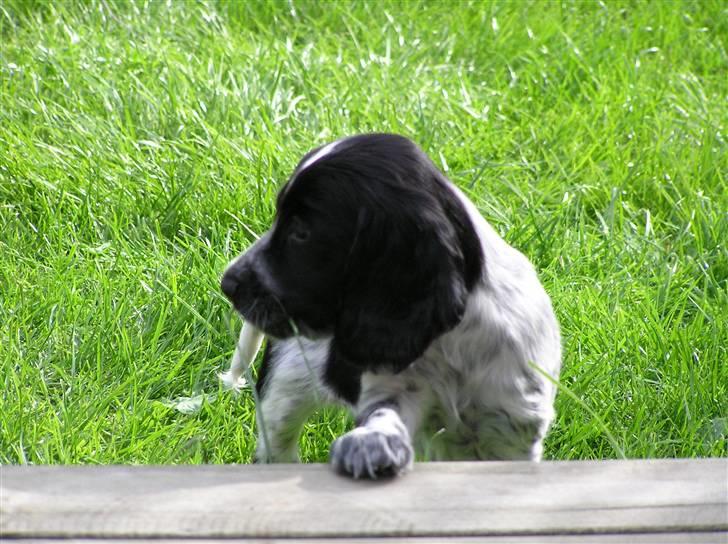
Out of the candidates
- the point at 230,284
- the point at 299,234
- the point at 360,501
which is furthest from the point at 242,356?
the point at 360,501

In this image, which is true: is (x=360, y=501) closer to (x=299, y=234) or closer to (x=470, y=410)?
(x=470, y=410)

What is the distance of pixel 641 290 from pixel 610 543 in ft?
7.16

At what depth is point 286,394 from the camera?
3328 millimetres

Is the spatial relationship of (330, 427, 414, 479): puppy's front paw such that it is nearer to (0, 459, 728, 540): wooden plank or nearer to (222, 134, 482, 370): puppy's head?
(0, 459, 728, 540): wooden plank

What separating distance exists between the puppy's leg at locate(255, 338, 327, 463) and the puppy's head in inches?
11.1

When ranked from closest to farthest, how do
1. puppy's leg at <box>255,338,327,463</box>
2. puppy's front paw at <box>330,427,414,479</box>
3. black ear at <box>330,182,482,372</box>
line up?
puppy's front paw at <box>330,427,414,479</box> → black ear at <box>330,182,482,372</box> → puppy's leg at <box>255,338,327,463</box>

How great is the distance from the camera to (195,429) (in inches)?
136

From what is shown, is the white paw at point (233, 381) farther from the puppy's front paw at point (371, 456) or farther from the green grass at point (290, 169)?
the puppy's front paw at point (371, 456)

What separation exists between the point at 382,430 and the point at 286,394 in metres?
0.86

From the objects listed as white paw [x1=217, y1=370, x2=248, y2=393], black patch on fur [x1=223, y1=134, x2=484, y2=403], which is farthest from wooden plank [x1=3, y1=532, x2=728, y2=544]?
white paw [x1=217, y1=370, x2=248, y2=393]

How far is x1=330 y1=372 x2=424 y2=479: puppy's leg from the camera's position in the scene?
2369 millimetres

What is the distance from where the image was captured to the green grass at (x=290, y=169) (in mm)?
3609

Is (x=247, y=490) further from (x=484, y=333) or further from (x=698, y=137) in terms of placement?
(x=698, y=137)

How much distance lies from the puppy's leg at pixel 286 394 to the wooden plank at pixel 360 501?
2.62ft
